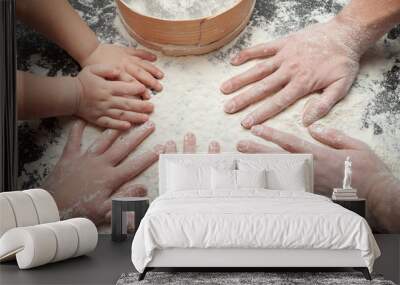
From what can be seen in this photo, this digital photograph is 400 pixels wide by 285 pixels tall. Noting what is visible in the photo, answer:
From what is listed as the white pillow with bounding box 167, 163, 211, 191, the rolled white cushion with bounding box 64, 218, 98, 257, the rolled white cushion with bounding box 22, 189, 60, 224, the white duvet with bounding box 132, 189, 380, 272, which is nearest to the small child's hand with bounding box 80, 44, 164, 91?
the white pillow with bounding box 167, 163, 211, 191

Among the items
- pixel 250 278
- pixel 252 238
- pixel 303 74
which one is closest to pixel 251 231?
pixel 252 238

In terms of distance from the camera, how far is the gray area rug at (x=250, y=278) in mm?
4074

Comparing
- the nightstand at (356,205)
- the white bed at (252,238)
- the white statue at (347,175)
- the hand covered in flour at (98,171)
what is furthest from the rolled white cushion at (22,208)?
the white statue at (347,175)

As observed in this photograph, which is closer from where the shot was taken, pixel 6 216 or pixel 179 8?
pixel 6 216

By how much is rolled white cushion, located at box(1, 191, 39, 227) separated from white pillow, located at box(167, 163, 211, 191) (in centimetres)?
138

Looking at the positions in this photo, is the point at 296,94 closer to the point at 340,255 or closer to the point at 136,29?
the point at 136,29

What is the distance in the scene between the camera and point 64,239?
4598 mm

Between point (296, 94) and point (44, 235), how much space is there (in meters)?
2.84

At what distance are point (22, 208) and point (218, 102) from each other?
7.46 feet

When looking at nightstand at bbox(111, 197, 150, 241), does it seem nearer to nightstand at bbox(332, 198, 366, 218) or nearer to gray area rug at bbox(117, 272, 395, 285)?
gray area rug at bbox(117, 272, 395, 285)

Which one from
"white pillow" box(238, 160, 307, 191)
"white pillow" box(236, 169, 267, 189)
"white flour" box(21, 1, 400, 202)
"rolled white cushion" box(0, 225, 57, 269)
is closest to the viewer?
"rolled white cushion" box(0, 225, 57, 269)

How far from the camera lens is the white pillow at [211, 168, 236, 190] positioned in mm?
5543

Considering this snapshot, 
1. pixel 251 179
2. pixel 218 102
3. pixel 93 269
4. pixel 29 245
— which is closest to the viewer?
pixel 29 245

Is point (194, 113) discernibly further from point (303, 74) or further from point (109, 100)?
point (303, 74)
